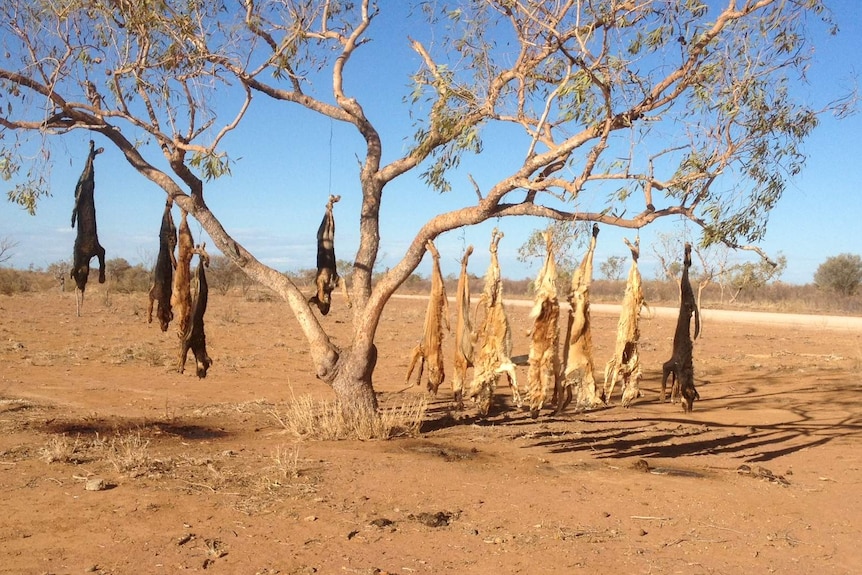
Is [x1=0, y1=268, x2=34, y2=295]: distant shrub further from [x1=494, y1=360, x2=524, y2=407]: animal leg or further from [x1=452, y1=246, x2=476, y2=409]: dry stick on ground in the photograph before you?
[x1=494, y1=360, x2=524, y2=407]: animal leg

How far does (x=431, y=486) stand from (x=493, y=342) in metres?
1.46

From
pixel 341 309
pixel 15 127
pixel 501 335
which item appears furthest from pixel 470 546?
pixel 341 309

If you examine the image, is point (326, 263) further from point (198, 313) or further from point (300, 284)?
point (300, 284)

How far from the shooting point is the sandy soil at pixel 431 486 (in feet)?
17.0

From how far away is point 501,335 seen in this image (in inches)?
265

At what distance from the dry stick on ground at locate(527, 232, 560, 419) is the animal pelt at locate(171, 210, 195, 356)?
3709mm

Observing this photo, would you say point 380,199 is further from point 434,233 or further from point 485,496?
point 485,496

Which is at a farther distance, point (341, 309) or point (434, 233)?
point (341, 309)

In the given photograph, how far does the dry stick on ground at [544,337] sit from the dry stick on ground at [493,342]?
0.21m

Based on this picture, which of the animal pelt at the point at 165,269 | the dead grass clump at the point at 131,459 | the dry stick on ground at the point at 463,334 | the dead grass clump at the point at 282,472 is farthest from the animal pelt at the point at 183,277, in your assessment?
the dry stick on ground at the point at 463,334

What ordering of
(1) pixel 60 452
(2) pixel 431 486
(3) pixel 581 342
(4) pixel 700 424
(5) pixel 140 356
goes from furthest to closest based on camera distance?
(5) pixel 140 356, (4) pixel 700 424, (1) pixel 60 452, (2) pixel 431 486, (3) pixel 581 342

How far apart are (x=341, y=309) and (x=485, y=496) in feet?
102

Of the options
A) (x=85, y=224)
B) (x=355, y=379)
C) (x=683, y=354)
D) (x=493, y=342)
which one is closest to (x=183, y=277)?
(x=85, y=224)

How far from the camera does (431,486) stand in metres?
6.73
